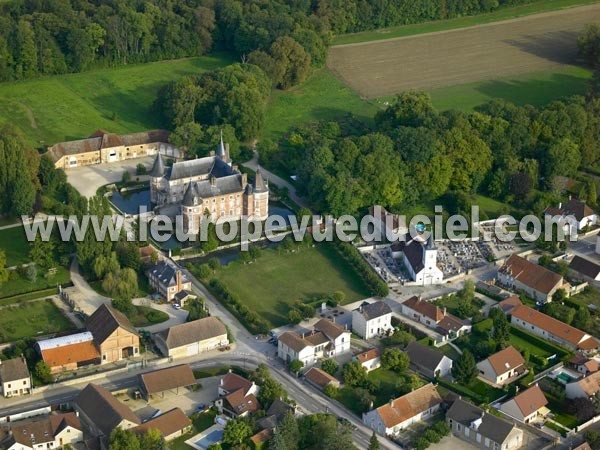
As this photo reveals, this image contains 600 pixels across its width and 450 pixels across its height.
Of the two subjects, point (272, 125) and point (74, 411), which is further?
point (272, 125)

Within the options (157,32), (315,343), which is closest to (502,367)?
(315,343)

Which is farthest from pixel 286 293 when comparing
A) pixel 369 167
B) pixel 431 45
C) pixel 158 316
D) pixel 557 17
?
pixel 557 17

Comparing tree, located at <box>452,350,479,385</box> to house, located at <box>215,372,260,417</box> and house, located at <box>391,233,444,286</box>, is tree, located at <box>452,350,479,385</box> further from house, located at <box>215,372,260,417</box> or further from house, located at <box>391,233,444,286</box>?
house, located at <box>215,372,260,417</box>

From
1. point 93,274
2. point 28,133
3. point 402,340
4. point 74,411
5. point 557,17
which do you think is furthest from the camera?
point 557,17

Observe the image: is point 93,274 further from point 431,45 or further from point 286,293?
point 431,45

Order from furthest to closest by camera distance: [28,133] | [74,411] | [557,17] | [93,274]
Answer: [557,17] < [28,133] < [93,274] < [74,411]

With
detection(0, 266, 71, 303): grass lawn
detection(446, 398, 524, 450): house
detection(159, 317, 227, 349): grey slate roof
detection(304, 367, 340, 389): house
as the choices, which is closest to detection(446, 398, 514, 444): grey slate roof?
detection(446, 398, 524, 450): house

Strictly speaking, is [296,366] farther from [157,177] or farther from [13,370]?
[157,177]
